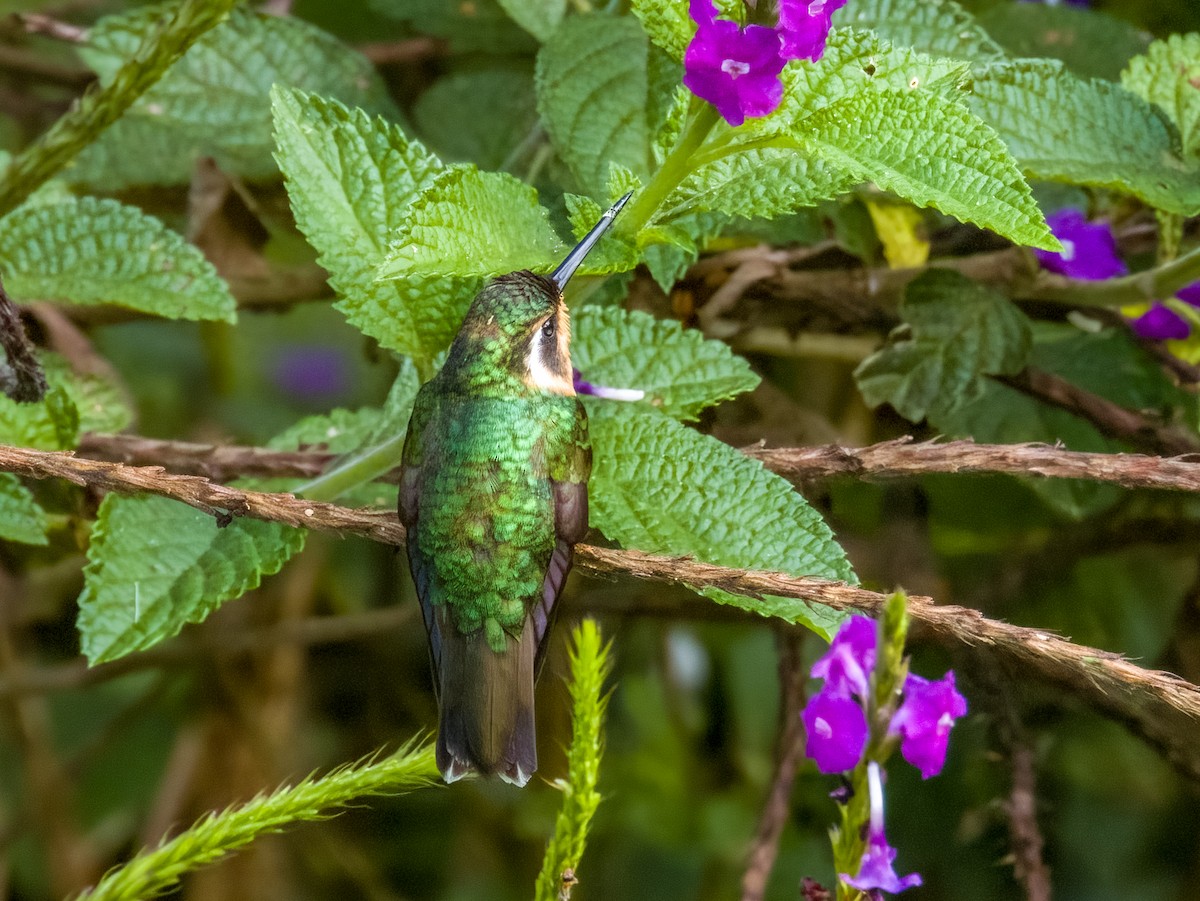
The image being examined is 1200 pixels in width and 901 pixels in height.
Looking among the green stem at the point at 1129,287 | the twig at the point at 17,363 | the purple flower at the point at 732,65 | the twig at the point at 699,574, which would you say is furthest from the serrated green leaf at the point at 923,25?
the twig at the point at 17,363

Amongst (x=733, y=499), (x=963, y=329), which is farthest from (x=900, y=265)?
(x=733, y=499)

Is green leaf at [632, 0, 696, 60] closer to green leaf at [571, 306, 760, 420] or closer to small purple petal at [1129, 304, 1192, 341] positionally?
green leaf at [571, 306, 760, 420]

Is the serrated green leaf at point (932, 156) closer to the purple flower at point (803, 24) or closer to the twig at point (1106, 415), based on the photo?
the purple flower at point (803, 24)

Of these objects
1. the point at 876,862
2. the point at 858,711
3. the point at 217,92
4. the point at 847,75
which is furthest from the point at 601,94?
the point at 876,862

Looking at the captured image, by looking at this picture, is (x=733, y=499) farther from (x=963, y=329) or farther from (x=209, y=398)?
(x=209, y=398)

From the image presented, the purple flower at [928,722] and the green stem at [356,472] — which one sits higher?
the green stem at [356,472]

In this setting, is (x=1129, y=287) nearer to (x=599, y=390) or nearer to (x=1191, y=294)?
(x=1191, y=294)
